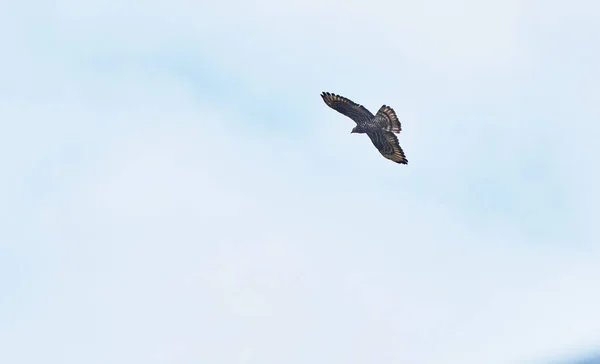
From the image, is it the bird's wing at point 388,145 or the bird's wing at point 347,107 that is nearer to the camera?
the bird's wing at point 347,107

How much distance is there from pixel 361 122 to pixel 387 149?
106 inches

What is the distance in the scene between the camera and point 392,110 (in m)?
45.9

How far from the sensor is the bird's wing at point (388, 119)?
46062 mm

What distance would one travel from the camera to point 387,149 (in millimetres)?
47406

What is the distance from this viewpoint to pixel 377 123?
4644cm

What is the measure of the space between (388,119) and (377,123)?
811 mm

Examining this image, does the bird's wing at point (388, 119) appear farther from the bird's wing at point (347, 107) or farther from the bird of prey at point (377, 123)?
the bird's wing at point (347, 107)

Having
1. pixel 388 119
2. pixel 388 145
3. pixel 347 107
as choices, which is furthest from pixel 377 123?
pixel 347 107

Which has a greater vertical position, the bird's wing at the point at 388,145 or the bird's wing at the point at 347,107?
the bird's wing at the point at 347,107

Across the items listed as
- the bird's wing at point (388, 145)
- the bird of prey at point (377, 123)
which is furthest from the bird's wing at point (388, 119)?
the bird's wing at point (388, 145)

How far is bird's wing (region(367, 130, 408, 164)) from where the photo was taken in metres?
46.6

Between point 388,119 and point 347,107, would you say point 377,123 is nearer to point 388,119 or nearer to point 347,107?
point 388,119

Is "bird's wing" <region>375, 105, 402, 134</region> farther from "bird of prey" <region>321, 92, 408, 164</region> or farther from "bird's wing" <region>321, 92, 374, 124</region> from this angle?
"bird's wing" <region>321, 92, 374, 124</region>

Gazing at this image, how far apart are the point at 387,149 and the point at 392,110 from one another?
300 centimetres
